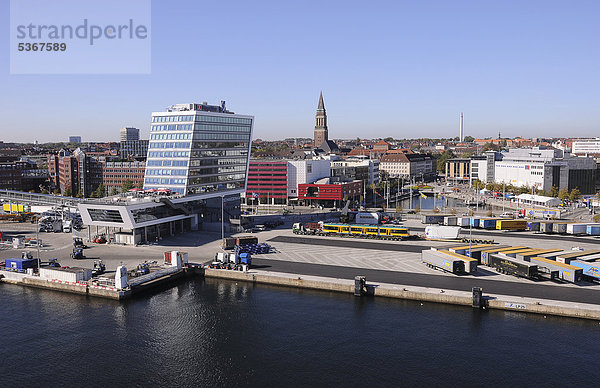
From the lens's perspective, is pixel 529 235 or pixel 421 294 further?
pixel 529 235

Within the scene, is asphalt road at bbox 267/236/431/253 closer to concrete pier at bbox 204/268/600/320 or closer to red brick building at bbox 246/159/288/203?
concrete pier at bbox 204/268/600/320

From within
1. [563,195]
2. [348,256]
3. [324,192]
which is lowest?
[348,256]

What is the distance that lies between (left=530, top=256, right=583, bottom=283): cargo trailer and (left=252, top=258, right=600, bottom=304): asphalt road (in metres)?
2.27

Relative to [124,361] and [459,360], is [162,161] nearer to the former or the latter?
[124,361]

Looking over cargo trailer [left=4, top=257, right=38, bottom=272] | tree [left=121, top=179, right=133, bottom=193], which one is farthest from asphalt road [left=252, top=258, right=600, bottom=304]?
tree [left=121, top=179, right=133, bottom=193]

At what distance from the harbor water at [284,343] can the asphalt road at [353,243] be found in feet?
90.4

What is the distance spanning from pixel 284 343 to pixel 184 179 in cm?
6207

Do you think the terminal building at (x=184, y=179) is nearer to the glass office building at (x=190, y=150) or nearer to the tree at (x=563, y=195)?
the glass office building at (x=190, y=150)

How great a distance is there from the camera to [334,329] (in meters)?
48.8

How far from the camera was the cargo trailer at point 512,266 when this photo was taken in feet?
206

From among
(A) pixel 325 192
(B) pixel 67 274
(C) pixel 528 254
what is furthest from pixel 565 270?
(A) pixel 325 192

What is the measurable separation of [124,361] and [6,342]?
1397 centimetres

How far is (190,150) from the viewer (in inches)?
3925

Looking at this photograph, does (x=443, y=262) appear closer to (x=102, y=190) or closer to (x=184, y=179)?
(x=184, y=179)
